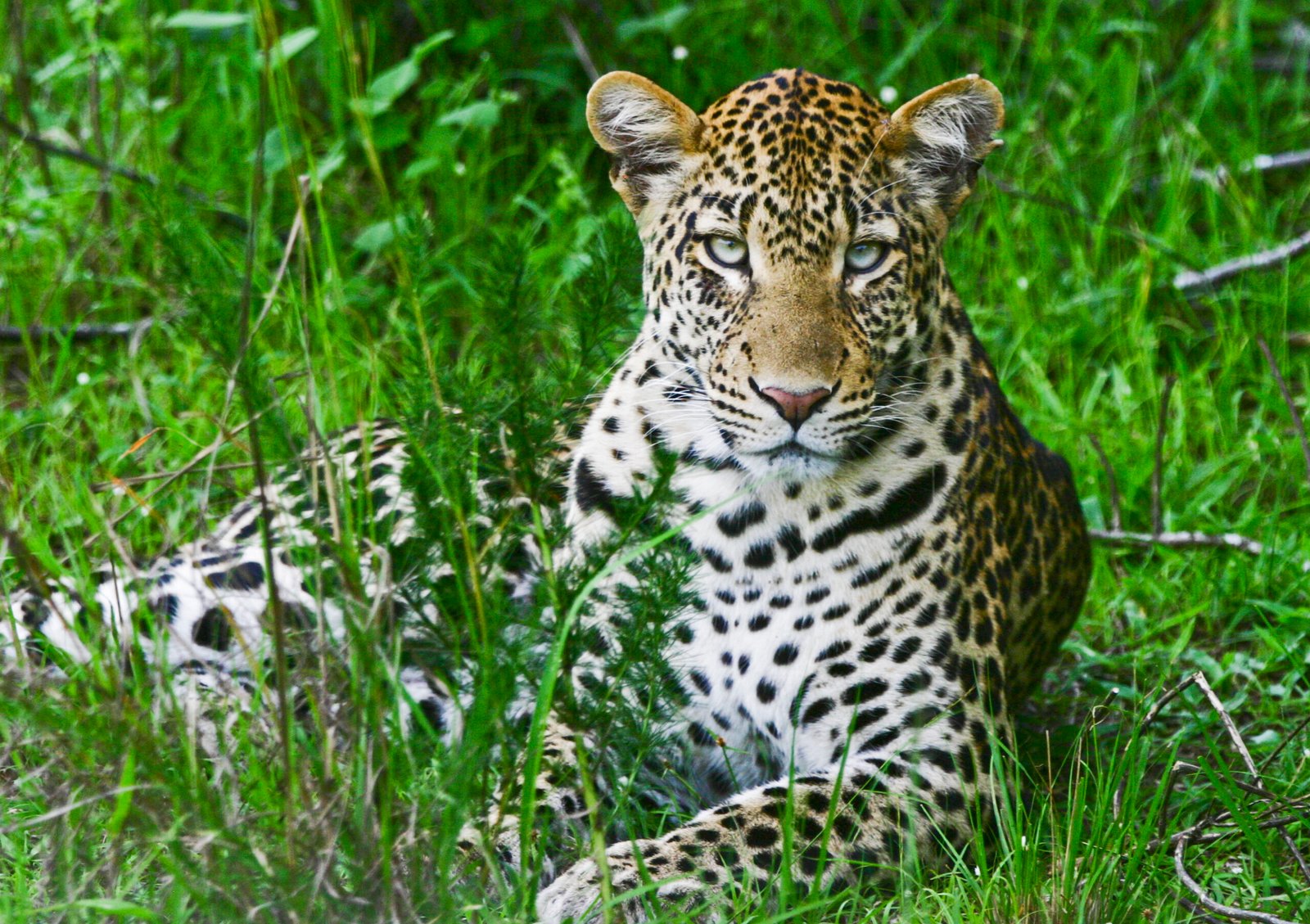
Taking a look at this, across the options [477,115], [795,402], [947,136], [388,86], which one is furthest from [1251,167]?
[795,402]

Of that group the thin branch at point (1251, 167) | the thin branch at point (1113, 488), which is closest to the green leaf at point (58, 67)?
the thin branch at point (1113, 488)

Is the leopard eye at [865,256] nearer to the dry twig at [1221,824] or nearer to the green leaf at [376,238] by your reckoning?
the dry twig at [1221,824]

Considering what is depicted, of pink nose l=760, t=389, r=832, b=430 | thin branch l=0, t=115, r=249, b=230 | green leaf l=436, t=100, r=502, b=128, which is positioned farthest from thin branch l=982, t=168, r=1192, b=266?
thin branch l=0, t=115, r=249, b=230

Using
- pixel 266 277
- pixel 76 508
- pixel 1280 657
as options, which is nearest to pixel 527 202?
pixel 266 277

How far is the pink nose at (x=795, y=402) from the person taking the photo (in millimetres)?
3951

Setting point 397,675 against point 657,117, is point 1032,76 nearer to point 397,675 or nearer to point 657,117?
point 657,117

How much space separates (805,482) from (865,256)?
613 millimetres

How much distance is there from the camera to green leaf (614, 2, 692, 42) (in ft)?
23.7

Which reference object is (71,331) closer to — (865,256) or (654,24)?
(654,24)

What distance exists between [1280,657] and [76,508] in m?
3.86

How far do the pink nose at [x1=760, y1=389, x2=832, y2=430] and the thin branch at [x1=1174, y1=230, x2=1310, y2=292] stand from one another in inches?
137

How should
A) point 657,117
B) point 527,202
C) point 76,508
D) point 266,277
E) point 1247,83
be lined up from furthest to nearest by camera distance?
point 1247,83 < point 527,202 < point 266,277 < point 76,508 < point 657,117

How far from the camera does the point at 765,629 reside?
4.42 meters

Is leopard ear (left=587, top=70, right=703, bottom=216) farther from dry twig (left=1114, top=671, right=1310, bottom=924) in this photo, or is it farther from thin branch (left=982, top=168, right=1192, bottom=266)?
thin branch (left=982, top=168, right=1192, bottom=266)
